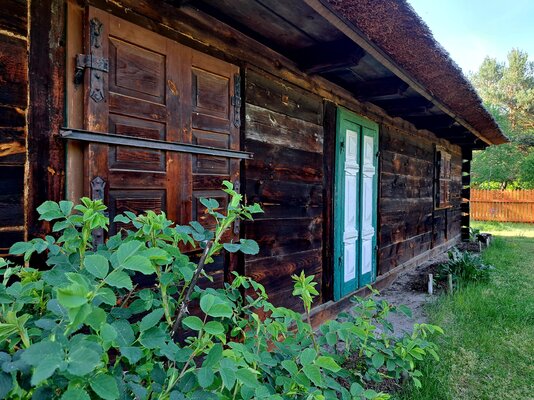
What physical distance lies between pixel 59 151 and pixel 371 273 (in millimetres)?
3712

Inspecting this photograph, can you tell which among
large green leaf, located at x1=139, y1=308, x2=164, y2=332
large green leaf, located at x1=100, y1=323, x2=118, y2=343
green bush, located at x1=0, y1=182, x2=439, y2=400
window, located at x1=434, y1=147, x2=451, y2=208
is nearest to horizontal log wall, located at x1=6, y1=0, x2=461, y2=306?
green bush, located at x1=0, y1=182, x2=439, y2=400

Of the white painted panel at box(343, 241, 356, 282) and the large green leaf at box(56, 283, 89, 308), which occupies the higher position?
the large green leaf at box(56, 283, 89, 308)

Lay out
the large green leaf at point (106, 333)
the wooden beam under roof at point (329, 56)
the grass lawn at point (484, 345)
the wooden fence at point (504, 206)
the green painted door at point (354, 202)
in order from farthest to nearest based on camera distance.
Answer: the wooden fence at point (504, 206) < the green painted door at point (354, 202) < the wooden beam under roof at point (329, 56) < the grass lawn at point (484, 345) < the large green leaf at point (106, 333)

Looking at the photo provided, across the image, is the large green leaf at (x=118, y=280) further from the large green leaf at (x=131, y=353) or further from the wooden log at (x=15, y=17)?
the wooden log at (x=15, y=17)

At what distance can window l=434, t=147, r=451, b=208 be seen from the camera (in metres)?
6.52

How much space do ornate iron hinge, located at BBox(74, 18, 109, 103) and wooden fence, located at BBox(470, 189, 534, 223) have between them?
749 inches

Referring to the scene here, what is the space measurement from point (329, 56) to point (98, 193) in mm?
1856

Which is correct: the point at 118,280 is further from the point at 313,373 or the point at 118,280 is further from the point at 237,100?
the point at 237,100

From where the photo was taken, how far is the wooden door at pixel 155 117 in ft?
5.14

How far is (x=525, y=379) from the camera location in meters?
2.39

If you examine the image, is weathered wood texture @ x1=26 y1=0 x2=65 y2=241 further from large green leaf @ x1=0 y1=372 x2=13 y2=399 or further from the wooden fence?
the wooden fence

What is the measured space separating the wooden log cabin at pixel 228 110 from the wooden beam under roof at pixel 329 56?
0.03ft

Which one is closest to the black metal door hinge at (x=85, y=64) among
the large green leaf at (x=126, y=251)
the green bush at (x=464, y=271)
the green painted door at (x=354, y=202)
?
the large green leaf at (x=126, y=251)

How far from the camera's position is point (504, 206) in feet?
54.7
